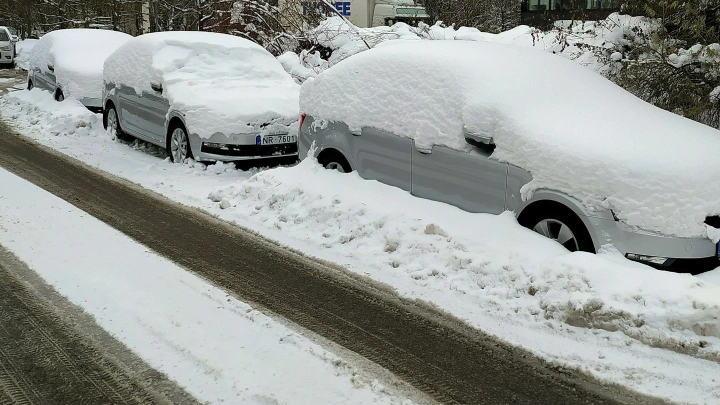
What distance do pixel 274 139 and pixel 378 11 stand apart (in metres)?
15.6

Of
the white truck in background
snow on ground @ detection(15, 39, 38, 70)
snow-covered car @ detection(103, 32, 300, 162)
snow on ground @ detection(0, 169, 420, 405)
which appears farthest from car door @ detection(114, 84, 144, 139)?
snow on ground @ detection(15, 39, 38, 70)

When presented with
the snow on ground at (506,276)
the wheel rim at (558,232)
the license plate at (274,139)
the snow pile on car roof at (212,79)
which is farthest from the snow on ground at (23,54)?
the wheel rim at (558,232)

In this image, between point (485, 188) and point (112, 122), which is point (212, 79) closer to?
point (112, 122)

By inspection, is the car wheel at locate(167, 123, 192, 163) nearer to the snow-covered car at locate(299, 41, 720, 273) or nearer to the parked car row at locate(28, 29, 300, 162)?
the parked car row at locate(28, 29, 300, 162)

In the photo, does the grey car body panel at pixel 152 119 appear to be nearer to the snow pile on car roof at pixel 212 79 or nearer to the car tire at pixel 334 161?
the snow pile on car roof at pixel 212 79

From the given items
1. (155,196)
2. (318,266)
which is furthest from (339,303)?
(155,196)

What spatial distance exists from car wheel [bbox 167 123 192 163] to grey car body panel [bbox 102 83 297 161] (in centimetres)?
11

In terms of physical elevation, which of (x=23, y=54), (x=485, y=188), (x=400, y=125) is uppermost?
(x=400, y=125)

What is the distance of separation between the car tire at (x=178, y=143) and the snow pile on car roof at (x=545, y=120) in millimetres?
2579

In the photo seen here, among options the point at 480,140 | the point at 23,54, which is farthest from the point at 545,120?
the point at 23,54

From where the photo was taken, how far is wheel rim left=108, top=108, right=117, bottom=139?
11797 millimetres

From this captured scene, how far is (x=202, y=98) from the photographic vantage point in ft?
31.2

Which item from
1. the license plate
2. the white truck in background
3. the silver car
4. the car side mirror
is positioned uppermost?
the white truck in background

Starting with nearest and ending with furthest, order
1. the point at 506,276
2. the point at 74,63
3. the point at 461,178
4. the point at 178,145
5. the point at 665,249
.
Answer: the point at 665,249
the point at 506,276
the point at 461,178
the point at 178,145
the point at 74,63
